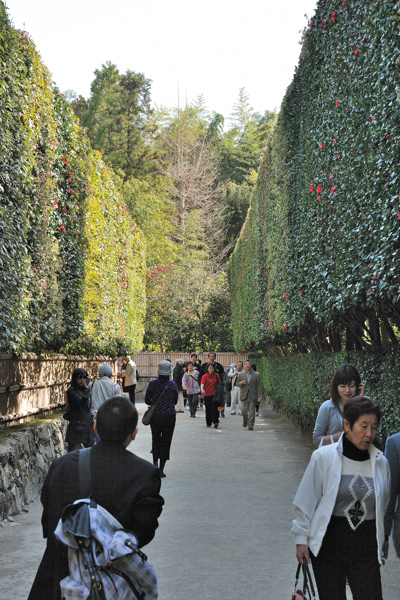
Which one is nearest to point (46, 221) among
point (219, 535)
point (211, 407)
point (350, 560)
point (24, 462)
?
point (24, 462)

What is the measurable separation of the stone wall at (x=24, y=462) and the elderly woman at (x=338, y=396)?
3.91 m

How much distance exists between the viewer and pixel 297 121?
551 inches

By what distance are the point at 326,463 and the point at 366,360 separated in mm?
5359

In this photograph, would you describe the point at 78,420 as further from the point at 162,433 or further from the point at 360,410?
the point at 360,410

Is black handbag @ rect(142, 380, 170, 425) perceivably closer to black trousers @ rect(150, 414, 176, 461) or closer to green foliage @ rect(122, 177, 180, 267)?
black trousers @ rect(150, 414, 176, 461)

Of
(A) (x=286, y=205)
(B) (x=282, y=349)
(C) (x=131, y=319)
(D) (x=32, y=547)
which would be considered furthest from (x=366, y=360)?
(C) (x=131, y=319)

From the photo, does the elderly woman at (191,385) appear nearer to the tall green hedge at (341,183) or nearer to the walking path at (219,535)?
the tall green hedge at (341,183)

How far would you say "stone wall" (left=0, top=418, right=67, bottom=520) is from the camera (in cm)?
792

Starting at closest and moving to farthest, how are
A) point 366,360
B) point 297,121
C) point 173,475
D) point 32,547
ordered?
point 32,547 → point 366,360 → point 173,475 → point 297,121

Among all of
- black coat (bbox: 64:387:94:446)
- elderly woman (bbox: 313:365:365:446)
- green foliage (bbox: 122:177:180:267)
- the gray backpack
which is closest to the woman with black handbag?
black coat (bbox: 64:387:94:446)

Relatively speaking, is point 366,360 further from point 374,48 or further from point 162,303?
point 162,303

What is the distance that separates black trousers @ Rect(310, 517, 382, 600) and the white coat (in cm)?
7

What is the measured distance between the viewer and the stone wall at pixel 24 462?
7922 millimetres

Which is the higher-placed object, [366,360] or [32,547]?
[366,360]
